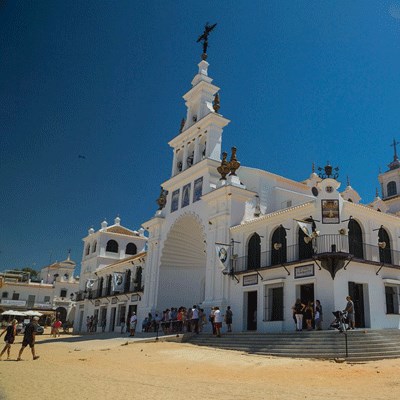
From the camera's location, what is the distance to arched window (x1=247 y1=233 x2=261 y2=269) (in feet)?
77.2

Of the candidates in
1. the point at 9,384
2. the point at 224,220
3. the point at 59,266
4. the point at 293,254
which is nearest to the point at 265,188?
the point at 224,220

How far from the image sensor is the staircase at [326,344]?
14.5m

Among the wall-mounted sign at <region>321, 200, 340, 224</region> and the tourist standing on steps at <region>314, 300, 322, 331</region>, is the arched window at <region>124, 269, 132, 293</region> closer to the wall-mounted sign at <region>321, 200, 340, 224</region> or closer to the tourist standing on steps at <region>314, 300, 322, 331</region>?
the wall-mounted sign at <region>321, 200, 340, 224</region>

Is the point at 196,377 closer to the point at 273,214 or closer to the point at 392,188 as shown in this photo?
the point at 273,214

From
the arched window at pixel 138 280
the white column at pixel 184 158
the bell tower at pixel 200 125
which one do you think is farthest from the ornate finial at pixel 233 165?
the arched window at pixel 138 280

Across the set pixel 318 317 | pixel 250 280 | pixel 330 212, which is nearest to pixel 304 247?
pixel 330 212

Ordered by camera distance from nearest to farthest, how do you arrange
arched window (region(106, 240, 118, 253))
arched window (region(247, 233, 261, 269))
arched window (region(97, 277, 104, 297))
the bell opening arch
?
arched window (region(247, 233, 261, 269)) < the bell opening arch < arched window (region(97, 277, 104, 297)) < arched window (region(106, 240, 118, 253))

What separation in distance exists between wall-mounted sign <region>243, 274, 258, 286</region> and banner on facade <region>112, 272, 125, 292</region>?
56.8 ft

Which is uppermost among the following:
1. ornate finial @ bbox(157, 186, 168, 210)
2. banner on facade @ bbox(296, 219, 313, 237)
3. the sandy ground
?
ornate finial @ bbox(157, 186, 168, 210)

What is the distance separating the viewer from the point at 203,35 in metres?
35.0

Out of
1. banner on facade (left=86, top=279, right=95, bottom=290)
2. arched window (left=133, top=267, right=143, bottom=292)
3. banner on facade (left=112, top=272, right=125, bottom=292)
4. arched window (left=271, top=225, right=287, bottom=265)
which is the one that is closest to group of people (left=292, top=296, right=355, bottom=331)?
arched window (left=271, top=225, right=287, bottom=265)

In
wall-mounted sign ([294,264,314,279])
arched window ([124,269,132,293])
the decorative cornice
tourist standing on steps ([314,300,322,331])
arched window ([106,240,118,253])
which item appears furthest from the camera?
arched window ([106,240,118,253])

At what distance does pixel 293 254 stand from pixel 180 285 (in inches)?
482

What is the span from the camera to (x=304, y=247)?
69.5ft
